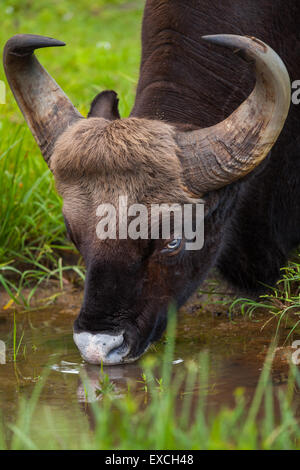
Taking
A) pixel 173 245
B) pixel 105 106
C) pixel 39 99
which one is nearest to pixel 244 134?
pixel 173 245

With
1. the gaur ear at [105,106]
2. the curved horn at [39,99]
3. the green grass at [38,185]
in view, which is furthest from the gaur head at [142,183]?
the green grass at [38,185]

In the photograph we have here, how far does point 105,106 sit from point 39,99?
0.46 meters

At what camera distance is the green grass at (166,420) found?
9.73ft

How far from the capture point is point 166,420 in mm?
2930

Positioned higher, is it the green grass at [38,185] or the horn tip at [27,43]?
the horn tip at [27,43]

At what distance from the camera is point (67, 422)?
3.96 meters

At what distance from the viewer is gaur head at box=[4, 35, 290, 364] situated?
445cm

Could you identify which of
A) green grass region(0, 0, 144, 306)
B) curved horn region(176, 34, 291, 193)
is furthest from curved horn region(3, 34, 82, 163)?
green grass region(0, 0, 144, 306)

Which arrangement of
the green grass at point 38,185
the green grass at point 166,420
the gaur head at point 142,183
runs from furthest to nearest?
the green grass at point 38,185, the gaur head at point 142,183, the green grass at point 166,420

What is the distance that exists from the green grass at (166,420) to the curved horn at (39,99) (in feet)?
4.89

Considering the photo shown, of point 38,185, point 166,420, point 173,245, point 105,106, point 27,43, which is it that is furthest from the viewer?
point 38,185

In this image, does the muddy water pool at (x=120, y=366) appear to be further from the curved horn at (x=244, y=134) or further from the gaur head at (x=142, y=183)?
the curved horn at (x=244, y=134)

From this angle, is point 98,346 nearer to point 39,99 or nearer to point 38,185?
point 39,99
